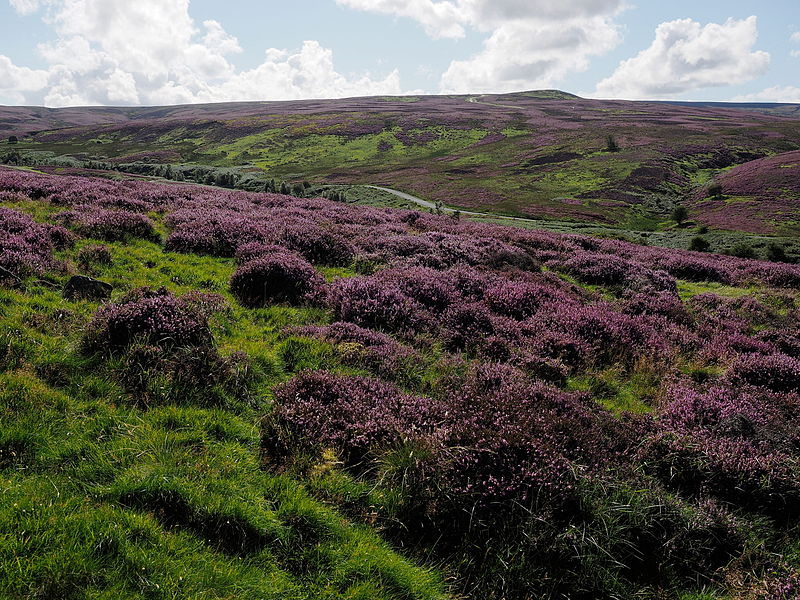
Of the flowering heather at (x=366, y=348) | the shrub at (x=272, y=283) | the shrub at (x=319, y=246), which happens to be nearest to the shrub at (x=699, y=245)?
the shrub at (x=319, y=246)

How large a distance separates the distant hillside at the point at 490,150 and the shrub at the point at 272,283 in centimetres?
5574

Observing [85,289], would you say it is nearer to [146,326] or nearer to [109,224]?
[146,326]

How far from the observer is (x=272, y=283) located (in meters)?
11.6

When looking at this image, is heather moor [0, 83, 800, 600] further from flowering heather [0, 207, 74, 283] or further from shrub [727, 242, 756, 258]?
shrub [727, 242, 756, 258]

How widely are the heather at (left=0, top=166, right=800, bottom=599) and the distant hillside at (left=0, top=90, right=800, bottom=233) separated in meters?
56.5

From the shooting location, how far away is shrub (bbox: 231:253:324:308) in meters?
11.2

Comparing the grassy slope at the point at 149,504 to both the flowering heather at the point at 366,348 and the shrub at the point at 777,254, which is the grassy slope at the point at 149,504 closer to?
the flowering heather at the point at 366,348

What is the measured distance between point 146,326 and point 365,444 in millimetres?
4248

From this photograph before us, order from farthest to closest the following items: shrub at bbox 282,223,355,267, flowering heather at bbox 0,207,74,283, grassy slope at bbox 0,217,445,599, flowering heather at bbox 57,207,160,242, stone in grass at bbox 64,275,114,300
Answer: shrub at bbox 282,223,355,267 → flowering heather at bbox 57,207,160,242 → flowering heather at bbox 0,207,74,283 → stone in grass at bbox 64,275,114,300 → grassy slope at bbox 0,217,445,599

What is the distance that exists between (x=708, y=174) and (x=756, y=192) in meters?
22.7

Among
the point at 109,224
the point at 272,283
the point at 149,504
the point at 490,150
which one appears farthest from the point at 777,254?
the point at 490,150

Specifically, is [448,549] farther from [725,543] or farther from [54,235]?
[54,235]

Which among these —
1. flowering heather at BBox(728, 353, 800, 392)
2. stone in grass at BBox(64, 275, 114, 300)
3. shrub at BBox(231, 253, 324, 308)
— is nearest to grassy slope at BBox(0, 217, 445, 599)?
stone in grass at BBox(64, 275, 114, 300)

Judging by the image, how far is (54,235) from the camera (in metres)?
12.0
